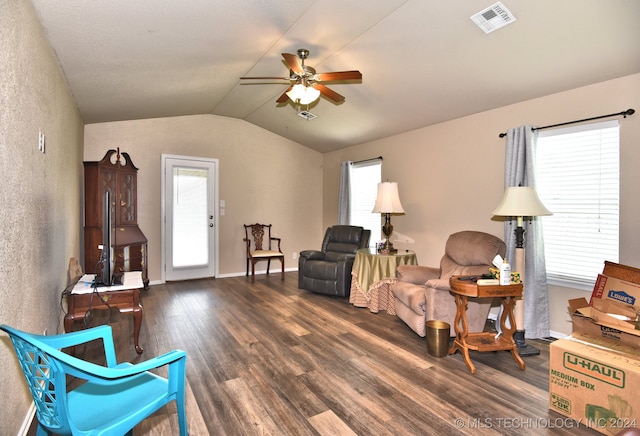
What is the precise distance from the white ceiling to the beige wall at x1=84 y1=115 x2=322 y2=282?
37.2 inches

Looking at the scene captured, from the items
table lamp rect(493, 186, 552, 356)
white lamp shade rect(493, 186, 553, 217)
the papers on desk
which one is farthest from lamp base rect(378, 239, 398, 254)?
the papers on desk

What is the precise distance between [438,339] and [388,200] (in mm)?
2066

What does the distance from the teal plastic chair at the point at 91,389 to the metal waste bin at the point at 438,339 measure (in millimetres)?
2030

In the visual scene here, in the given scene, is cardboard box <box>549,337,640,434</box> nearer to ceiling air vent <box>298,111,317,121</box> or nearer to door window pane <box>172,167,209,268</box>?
ceiling air vent <box>298,111,317,121</box>

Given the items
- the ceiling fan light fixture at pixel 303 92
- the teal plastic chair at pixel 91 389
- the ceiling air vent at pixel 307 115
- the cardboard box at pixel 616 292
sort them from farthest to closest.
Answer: the ceiling air vent at pixel 307 115 → the ceiling fan light fixture at pixel 303 92 → the cardboard box at pixel 616 292 → the teal plastic chair at pixel 91 389

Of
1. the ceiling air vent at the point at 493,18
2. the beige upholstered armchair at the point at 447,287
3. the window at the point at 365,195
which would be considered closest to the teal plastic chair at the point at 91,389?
the beige upholstered armchair at the point at 447,287

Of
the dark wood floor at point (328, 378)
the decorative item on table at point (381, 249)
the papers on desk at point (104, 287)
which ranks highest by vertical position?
the decorative item on table at point (381, 249)

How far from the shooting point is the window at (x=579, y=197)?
2.96 m

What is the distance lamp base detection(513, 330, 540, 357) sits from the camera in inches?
115

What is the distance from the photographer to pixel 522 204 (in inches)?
109

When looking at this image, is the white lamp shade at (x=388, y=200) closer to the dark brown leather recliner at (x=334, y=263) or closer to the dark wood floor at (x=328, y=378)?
the dark brown leather recliner at (x=334, y=263)

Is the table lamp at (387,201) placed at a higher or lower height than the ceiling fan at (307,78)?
lower

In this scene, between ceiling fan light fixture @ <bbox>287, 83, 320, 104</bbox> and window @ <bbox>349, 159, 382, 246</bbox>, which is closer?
ceiling fan light fixture @ <bbox>287, 83, 320, 104</bbox>

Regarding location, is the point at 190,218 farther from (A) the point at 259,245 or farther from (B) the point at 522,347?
(B) the point at 522,347
